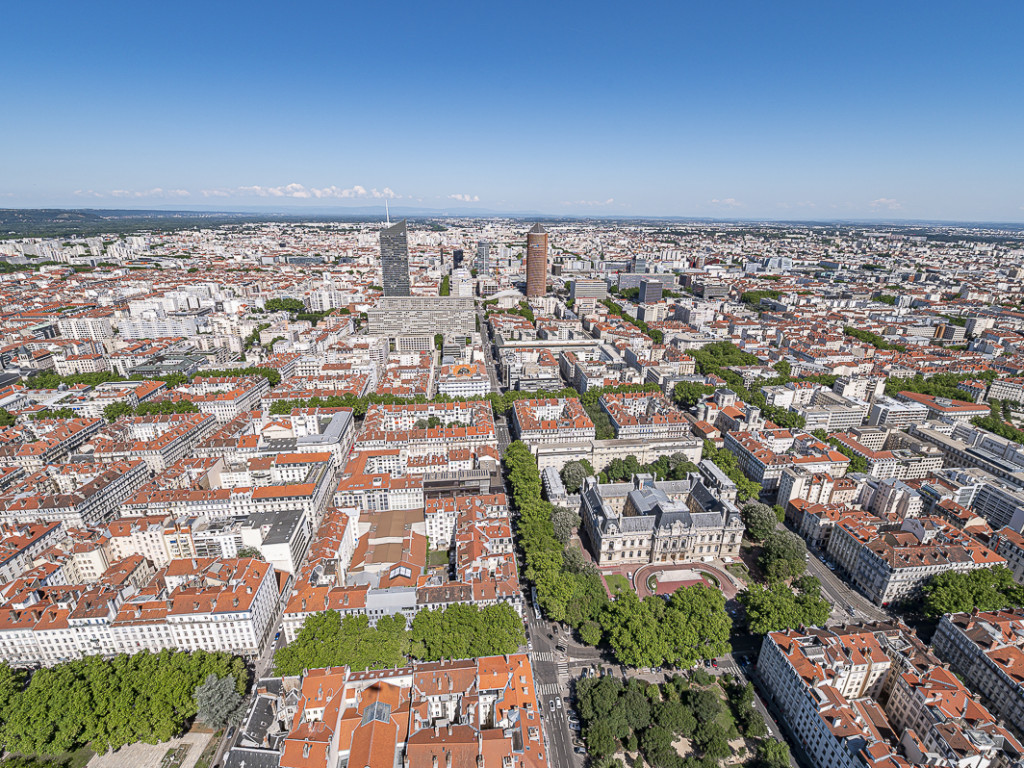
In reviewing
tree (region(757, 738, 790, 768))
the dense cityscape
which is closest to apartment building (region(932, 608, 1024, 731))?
the dense cityscape

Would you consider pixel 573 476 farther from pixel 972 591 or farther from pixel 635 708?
pixel 972 591

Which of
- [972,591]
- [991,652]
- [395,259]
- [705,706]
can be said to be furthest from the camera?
[395,259]

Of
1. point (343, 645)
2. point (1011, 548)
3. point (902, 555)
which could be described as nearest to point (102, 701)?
point (343, 645)

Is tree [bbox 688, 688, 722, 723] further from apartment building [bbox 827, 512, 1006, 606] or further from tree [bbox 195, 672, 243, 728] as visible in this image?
tree [bbox 195, 672, 243, 728]

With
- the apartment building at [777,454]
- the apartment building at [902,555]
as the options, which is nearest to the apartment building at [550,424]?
the apartment building at [777,454]

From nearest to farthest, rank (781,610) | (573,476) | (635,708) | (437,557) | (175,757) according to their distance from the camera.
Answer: (175,757) < (635,708) < (781,610) < (437,557) < (573,476)

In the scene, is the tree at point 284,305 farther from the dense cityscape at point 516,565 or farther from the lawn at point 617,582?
the lawn at point 617,582
